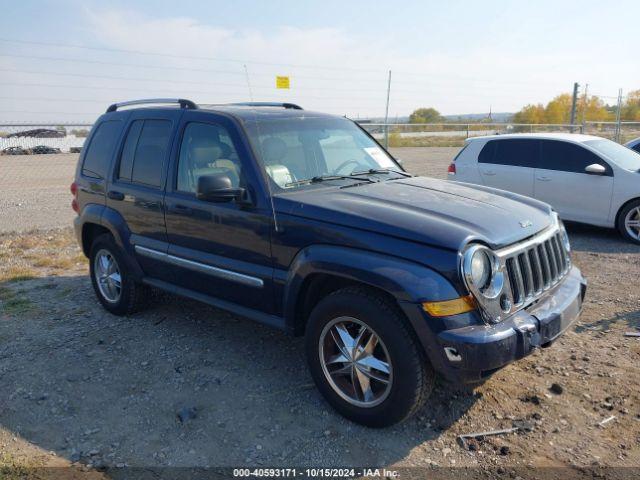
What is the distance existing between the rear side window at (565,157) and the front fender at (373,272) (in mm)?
6287

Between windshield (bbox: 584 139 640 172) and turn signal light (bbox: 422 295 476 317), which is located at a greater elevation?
windshield (bbox: 584 139 640 172)

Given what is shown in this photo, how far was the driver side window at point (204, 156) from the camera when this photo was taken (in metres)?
4.07

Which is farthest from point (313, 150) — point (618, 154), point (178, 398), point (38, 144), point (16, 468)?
point (38, 144)

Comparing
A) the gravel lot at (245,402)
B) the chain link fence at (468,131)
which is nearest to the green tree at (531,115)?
the chain link fence at (468,131)

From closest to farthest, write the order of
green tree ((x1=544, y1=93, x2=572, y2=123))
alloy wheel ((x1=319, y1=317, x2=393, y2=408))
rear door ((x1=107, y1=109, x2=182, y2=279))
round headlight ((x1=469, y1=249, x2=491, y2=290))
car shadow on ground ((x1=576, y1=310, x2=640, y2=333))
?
round headlight ((x1=469, y1=249, x2=491, y2=290)), alloy wheel ((x1=319, y1=317, x2=393, y2=408)), rear door ((x1=107, y1=109, x2=182, y2=279)), car shadow on ground ((x1=576, y1=310, x2=640, y2=333)), green tree ((x1=544, y1=93, x2=572, y2=123))

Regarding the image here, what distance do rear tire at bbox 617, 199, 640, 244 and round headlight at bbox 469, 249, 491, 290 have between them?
5.88 meters

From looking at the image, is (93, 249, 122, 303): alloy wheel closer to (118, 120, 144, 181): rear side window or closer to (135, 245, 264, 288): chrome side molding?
(135, 245, 264, 288): chrome side molding

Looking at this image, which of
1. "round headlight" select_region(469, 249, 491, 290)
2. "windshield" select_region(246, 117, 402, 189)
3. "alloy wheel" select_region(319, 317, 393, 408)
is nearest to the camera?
"round headlight" select_region(469, 249, 491, 290)

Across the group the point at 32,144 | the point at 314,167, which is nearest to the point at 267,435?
the point at 314,167

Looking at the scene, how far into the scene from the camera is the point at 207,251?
4.21 m

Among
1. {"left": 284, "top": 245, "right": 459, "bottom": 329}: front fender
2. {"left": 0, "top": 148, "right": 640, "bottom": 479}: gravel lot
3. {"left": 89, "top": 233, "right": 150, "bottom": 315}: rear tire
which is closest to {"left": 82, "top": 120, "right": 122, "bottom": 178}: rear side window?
{"left": 89, "top": 233, "right": 150, "bottom": 315}: rear tire

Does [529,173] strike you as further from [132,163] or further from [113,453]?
[113,453]

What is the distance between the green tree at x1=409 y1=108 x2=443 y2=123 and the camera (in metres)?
47.9

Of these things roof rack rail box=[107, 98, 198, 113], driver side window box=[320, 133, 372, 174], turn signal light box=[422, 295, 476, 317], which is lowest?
turn signal light box=[422, 295, 476, 317]
